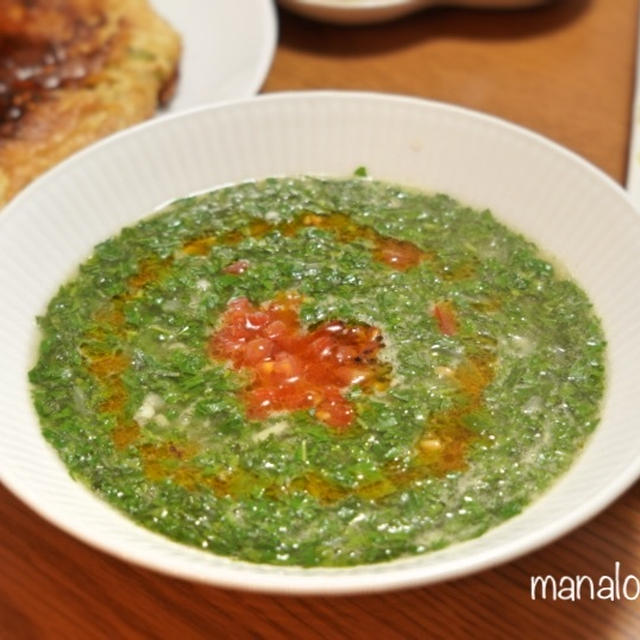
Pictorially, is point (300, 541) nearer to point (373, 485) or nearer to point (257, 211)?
point (373, 485)

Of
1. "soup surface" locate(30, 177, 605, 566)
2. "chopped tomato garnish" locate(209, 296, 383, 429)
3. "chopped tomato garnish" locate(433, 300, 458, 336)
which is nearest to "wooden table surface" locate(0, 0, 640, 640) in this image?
"soup surface" locate(30, 177, 605, 566)

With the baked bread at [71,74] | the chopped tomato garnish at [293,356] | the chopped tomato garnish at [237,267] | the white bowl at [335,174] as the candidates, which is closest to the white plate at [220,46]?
the baked bread at [71,74]

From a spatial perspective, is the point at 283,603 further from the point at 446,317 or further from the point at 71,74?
the point at 71,74

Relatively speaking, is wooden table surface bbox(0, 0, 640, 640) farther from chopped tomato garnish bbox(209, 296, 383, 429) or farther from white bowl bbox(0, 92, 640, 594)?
chopped tomato garnish bbox(209, 296, 383, 429)

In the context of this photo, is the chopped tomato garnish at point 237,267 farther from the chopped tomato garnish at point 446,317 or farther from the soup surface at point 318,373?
the chopped tomato garnish at point 446,317

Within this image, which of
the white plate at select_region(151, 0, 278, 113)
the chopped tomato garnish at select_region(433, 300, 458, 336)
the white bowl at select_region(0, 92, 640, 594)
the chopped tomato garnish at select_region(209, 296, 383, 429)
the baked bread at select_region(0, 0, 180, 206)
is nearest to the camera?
the white bowl at select_region(0, 92, 640, 594)
